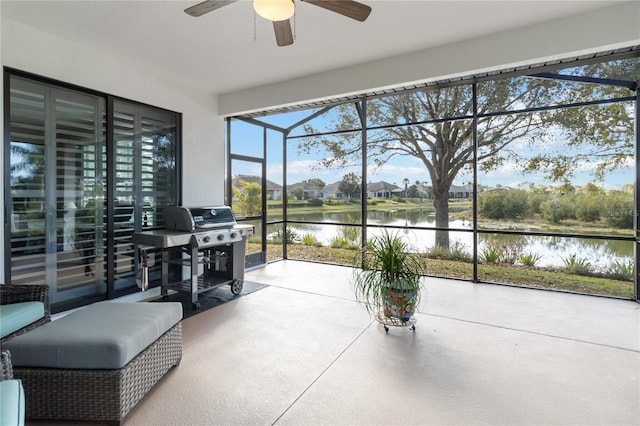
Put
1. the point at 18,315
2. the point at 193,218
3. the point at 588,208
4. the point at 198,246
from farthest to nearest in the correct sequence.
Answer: the point at 588,208 < the point at 193,218 < the point at 198,246 < the point at 18,315

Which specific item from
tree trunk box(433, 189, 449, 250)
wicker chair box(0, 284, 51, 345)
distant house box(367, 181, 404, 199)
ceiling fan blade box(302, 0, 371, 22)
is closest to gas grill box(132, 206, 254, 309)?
wicker chair box(0, 284, 51, 345)

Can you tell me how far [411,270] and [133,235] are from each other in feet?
9.87

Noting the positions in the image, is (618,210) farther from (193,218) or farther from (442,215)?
(193,218)

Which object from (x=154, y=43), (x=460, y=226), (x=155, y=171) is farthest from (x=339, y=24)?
(x=460, y=226)

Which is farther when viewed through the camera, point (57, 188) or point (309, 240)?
point (309, 240)

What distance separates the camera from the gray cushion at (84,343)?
1689 mm

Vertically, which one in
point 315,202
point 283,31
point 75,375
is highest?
point 283,31

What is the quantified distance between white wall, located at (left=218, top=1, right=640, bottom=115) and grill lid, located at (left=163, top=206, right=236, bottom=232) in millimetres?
1752

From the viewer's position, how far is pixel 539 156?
4.64 metres

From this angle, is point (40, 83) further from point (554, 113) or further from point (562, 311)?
point (554, 113)

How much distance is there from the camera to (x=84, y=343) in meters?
1.71

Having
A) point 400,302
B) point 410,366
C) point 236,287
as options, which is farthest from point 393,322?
point 236,287

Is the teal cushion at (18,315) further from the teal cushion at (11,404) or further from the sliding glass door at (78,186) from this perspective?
the sliding glass door at (78,186)

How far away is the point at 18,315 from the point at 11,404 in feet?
3.55
